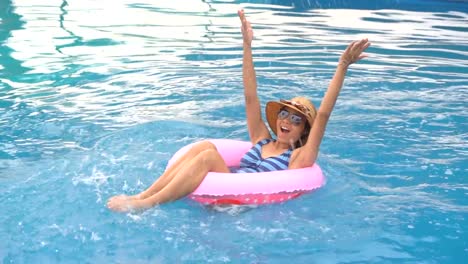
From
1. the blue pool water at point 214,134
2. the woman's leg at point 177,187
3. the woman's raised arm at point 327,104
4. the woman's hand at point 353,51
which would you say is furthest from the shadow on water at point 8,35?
the woman's hand at point 353,51

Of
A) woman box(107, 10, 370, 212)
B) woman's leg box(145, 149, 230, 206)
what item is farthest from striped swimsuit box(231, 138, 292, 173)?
woman's leg box(145, 149, 230, 206)

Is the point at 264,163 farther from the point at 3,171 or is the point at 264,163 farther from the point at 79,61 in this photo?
the point at 79,61

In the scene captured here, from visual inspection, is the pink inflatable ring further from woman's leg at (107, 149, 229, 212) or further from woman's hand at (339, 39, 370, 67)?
woman's hand at (339, 39, 370, 67)

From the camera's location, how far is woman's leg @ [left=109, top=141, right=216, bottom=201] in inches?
175

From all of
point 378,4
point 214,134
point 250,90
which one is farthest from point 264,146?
point 378,4

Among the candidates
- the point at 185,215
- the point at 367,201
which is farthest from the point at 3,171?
the point at 367,201

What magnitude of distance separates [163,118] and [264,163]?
6.20 ft

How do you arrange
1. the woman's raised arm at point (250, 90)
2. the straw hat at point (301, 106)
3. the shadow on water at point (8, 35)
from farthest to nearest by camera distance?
the shadow on water at point (8, 35), the woman's raised arm at point (250, 90), the straw hat at point (301, 106)

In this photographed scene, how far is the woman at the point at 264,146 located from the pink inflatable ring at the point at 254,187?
8 cm

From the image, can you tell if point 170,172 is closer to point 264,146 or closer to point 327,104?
point 264,146

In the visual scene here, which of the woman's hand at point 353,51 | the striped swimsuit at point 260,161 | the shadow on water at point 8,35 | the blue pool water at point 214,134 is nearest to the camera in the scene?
the blue pool water at point 214,134

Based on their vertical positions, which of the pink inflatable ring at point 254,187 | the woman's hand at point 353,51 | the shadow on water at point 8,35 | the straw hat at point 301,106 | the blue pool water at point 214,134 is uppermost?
the woman's hand at point 353,51

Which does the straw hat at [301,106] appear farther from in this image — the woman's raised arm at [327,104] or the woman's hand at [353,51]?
the woman's hand at [353,51]

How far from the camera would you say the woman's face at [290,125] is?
15.5 ft
